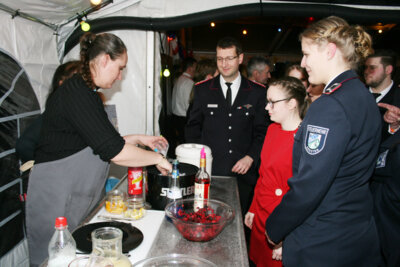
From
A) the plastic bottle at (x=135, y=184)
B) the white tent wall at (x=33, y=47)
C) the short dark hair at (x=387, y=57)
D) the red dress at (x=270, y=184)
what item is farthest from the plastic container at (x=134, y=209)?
the short dark hair at (x=387, y=57)

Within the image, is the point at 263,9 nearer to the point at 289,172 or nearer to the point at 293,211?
the point at 289,172

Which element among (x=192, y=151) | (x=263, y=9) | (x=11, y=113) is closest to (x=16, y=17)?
(x=11, y=113)

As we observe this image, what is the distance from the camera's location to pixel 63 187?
1520 millimetres

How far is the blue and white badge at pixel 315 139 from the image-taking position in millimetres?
1082

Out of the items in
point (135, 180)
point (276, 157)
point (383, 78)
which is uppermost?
point (383, 78)

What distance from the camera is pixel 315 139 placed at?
1.11m

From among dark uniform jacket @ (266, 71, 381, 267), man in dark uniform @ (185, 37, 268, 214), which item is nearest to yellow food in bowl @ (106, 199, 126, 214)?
dark uniform jacket @ (266, 71, 381, 267)

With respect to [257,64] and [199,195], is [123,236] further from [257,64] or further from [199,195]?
[257,64]

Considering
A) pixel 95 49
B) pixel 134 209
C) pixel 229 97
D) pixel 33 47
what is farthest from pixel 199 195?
pixel 33 47

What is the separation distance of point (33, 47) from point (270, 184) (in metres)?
2.24

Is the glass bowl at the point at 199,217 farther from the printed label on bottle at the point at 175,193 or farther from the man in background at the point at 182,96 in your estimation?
the man in background at the point at 182,96

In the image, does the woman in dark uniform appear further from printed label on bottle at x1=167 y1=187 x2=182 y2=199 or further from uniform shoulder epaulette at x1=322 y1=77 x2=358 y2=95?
printed label on bottle at x1=167 y1=187 x2=182 y2=199

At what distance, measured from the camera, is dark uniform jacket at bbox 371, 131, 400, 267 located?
5.39 ft

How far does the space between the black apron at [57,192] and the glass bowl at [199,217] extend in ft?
1.63
